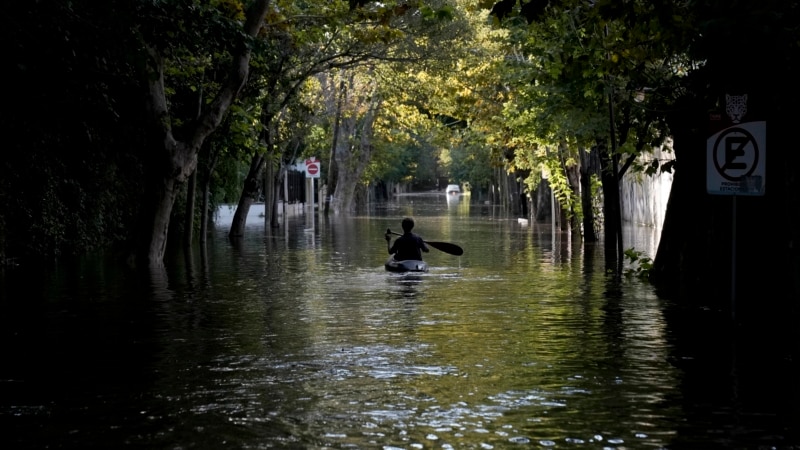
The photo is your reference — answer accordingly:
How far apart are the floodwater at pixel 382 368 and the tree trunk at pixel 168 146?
312 centimetres

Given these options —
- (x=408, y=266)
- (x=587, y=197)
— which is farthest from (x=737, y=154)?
(x=587, y=197)

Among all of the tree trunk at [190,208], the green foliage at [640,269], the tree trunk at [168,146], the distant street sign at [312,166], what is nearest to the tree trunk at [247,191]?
the tree trunk at [190,208]

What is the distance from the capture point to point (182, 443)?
8391mm

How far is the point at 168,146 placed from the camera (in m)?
25.1

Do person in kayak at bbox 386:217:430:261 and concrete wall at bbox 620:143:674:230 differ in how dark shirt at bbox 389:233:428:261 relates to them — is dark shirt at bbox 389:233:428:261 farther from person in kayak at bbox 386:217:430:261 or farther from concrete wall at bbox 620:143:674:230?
concrete wall at bbox 620:143:674:230

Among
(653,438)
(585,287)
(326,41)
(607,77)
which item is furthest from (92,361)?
(326,41)

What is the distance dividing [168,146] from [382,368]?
Result: 14.4 metres

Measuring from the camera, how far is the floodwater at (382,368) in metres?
8.73

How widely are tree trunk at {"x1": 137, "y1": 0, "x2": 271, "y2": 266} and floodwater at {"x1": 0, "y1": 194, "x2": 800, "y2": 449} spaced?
3.12 m

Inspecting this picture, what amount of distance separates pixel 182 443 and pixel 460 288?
41.8ft

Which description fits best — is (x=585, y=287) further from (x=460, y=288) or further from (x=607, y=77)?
(x=607, y=77)

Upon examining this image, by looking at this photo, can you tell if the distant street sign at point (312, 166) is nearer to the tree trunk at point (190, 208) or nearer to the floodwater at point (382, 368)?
the tree trunk at point (190, 208)

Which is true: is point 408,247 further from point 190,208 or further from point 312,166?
point 312,166

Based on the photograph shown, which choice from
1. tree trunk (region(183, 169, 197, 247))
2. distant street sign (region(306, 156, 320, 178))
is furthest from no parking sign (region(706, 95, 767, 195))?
distant street sign (region(306, 156, 320, 178))
